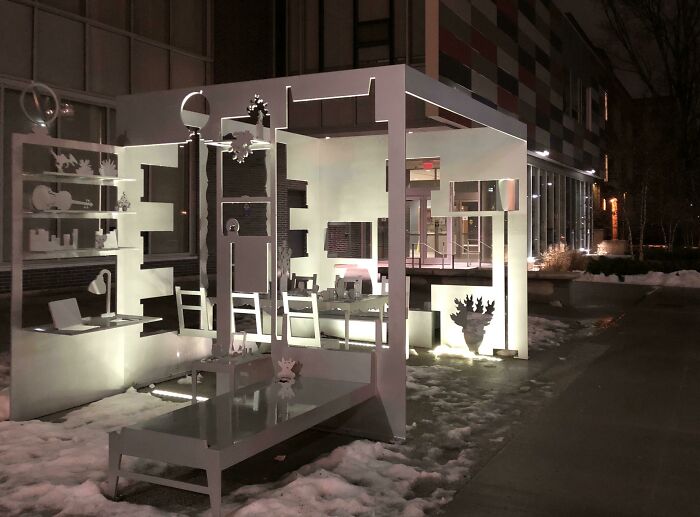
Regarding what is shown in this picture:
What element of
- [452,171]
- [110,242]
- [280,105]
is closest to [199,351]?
[110,242]

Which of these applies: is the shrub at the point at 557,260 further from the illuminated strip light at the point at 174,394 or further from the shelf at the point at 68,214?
the shelf at the point at 68,214

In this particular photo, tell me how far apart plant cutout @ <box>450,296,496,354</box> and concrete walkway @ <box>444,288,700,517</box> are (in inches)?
53.7

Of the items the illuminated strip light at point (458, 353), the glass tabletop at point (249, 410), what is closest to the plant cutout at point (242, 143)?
the glass tabletop at point (249, 410)

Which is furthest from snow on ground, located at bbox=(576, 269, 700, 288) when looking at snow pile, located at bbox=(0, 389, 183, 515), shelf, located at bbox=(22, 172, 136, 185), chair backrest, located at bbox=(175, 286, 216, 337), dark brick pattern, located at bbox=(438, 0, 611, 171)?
snow pile, located at bbox=(0, 389, 183, 515)

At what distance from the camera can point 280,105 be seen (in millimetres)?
5969

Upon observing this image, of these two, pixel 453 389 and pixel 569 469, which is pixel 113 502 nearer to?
pixel 569 469

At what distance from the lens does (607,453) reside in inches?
203

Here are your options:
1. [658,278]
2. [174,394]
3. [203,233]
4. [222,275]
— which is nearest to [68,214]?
[203,233]

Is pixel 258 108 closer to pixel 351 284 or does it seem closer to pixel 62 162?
pixel 62 162

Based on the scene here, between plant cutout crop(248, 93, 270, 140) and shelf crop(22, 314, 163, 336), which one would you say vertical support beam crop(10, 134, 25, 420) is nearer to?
shelf crop(22, 314, 163, 336)

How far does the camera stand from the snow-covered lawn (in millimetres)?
4062

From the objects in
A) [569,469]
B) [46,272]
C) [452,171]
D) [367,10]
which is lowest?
[569,469]

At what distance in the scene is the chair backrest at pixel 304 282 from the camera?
30.2ft

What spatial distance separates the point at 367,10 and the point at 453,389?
1468 cm
